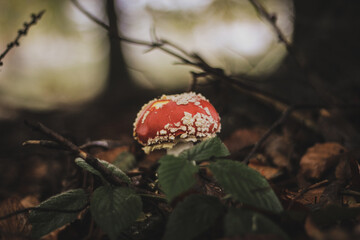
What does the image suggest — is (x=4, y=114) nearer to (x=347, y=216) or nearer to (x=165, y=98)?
(x=165, y=98)

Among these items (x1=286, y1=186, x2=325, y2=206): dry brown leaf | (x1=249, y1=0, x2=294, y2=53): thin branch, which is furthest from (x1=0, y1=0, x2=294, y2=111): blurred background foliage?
(x1=286, y1=186, x2=325, y2=206): dry brown leaf

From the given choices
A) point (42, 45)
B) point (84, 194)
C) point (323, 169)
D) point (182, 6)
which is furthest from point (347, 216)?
point (42, 45)

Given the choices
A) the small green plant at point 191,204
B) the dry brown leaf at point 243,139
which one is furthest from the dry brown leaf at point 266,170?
the small green plant at point 191,204

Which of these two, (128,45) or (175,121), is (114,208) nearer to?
(175,121)

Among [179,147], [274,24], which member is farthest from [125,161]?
[274,24]

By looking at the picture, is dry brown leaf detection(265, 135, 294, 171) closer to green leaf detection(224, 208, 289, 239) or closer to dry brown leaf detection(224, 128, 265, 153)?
dry brown leaf detection(224, 128, 265, 153)
